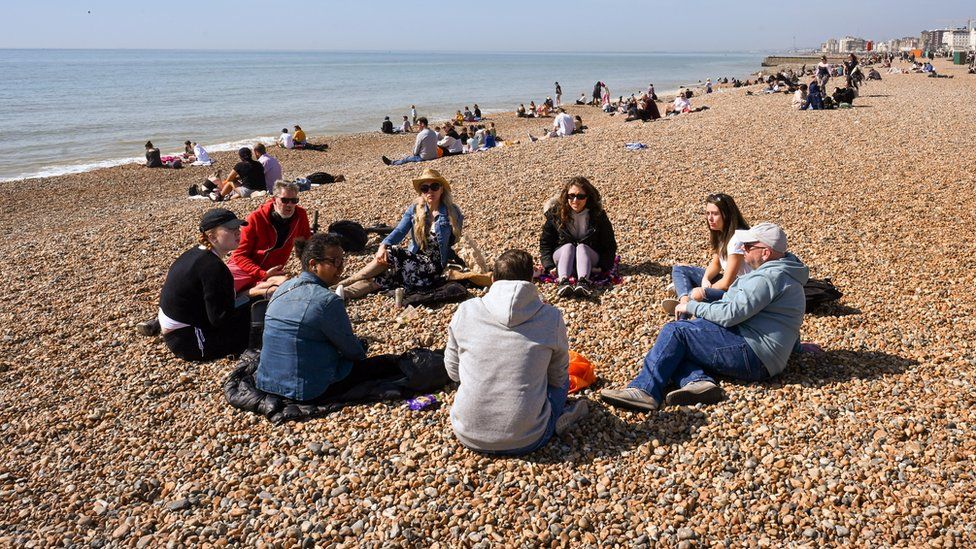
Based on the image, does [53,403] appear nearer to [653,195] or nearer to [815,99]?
[653,195]

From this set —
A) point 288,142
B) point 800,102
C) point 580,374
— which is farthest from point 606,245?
point 288,142

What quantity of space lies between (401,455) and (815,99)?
18.5 m

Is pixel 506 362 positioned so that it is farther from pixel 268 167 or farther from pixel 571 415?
pixel 268 167

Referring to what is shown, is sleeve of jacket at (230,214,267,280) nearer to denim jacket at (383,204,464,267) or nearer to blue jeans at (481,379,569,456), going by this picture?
denim jacket at (383,204,464,267)

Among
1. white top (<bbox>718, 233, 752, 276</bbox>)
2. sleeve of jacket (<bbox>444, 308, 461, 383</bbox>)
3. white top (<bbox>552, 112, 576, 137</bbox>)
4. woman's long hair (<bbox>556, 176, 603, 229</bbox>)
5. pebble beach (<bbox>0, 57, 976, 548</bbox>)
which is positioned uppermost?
white top (<bbox>552, 112, 576, 137</bbox>)

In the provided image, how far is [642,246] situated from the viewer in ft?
26.0

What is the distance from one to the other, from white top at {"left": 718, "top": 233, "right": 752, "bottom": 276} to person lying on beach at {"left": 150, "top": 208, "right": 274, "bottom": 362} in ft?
12.4

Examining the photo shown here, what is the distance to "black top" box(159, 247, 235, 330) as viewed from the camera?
203 inches

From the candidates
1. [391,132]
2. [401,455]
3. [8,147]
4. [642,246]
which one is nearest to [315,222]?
[642,246]

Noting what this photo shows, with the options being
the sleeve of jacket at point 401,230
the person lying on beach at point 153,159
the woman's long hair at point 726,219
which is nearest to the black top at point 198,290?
the sleeve of jacket at point 401,230

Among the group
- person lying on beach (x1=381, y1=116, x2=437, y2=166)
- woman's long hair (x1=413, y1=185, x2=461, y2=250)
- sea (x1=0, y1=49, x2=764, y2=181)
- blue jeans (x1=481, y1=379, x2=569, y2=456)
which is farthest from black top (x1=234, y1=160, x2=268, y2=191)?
sea (x1=0, y1=49, x2=764, y2=181)

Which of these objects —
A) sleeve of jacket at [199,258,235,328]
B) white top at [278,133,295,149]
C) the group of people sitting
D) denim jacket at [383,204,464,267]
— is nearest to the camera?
the group of people sitting

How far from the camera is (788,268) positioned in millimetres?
4305

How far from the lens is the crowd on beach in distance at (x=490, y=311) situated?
371 centimetres
